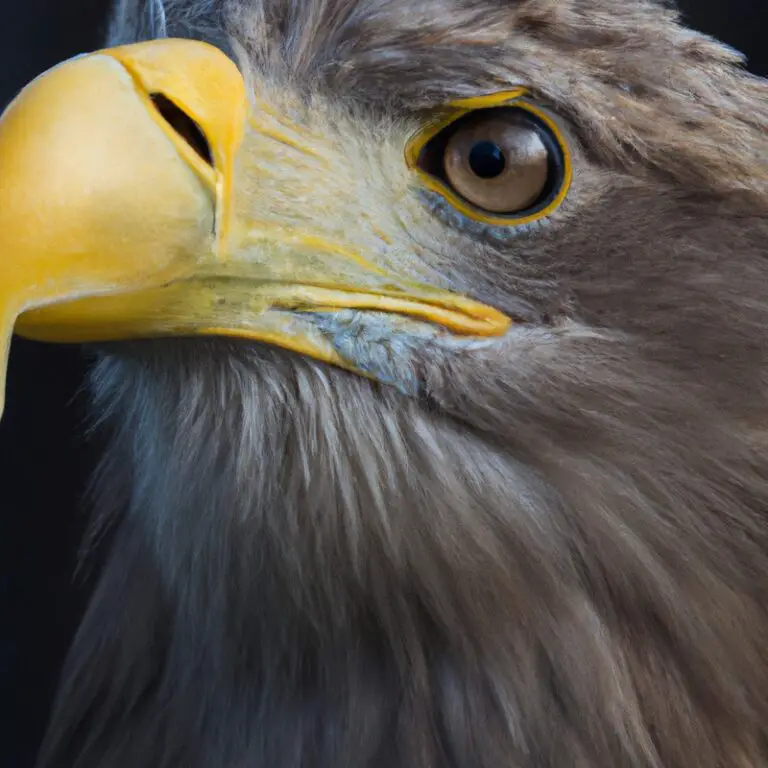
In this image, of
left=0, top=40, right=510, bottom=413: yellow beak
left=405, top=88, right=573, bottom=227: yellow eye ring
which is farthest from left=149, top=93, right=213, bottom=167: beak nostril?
left=405, top=88, right=573, bottom=227: yellow eye ring

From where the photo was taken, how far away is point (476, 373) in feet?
3.11

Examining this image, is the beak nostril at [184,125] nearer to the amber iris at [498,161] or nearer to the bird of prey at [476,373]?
the bird of prey at [476,373]

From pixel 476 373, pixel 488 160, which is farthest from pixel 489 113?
pixel 476 373

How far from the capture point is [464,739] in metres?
1.01

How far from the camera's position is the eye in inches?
37.3

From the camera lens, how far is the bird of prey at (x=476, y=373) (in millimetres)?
936

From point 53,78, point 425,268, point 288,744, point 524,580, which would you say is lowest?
point 288,744

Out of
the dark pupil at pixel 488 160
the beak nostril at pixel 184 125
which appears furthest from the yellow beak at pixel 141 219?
the dark pupil at pixel 488 160

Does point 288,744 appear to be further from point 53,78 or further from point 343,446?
point 53,78

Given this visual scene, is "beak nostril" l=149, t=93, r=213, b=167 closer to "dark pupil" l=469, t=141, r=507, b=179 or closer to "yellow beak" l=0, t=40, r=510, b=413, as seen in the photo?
"yellow beak" l=0, t=40, r=510, b=413

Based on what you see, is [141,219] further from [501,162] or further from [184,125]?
[501,162]

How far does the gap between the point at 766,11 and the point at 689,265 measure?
101 centimetres

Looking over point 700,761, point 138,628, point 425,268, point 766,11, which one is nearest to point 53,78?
point 425,268

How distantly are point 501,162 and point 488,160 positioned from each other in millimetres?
12
